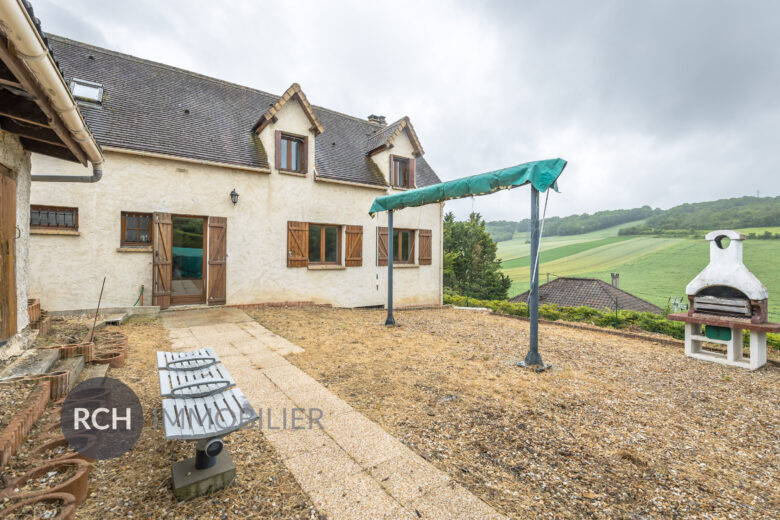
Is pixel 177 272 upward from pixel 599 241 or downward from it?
downward

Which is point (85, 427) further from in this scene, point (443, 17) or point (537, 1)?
point (537, 1)

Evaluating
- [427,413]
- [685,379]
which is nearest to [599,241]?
[685,379]

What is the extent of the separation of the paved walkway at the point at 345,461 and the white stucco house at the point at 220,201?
5.54m

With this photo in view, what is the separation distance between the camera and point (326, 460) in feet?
8.00

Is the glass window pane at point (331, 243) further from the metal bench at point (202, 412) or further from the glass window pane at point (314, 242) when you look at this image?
the metal bench at point (202, 412)

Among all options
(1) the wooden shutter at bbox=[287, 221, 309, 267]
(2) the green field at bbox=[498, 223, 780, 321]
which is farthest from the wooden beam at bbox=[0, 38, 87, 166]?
(2) the green field at bbox=[498, 223, 780, 321]

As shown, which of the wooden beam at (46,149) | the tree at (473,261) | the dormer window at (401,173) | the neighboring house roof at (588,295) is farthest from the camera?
the tree at (473,261)

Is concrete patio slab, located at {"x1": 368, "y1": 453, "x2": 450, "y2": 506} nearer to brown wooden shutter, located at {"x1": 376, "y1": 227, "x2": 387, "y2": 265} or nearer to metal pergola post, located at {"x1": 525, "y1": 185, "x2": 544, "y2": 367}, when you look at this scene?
metal pergola post, located at {"x1": 525, "y1": 185, "x2": 544, "y2": 367}

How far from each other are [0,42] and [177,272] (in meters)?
13.8

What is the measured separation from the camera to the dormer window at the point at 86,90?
27.0 feet

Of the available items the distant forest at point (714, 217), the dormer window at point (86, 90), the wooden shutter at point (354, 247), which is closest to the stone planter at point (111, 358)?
the wooden shutter at point (354, 247)

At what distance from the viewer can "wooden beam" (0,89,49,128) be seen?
3072 millimetres

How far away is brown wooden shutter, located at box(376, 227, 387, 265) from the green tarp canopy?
3.57m

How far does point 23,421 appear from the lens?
2.39m
